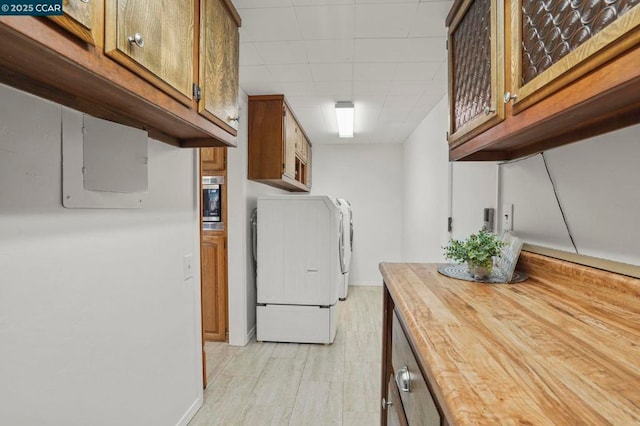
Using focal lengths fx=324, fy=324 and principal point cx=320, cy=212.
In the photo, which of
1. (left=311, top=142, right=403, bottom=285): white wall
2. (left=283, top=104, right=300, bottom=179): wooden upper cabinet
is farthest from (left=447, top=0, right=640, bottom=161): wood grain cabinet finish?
(left=311, top=142, right=403, bottom=285): white wall

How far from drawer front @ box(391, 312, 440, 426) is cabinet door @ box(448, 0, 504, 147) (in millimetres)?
822

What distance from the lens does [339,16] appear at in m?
1.76

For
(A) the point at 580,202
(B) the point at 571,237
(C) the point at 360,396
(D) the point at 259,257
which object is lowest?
(C) the point at 360,396

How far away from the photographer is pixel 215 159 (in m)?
3.01

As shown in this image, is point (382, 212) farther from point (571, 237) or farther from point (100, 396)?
point (100, 396)

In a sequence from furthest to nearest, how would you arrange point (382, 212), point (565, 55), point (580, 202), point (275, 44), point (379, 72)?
point (382, 212) → point (379, 72) → point (275, 44) → point (580, 202) → point (565, 55)

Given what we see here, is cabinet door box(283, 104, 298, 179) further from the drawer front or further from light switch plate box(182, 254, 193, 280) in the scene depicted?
the drawer front

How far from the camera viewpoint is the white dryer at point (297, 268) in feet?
9.84

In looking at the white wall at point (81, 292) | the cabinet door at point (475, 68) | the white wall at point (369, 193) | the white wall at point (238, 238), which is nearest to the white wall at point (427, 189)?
the white wall at point (369, 193)

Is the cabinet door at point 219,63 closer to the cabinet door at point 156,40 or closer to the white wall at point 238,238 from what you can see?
the cabinet door at point 156,40

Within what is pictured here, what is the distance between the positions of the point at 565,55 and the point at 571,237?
26.8 inches

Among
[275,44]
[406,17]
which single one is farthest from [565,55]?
[275,44]

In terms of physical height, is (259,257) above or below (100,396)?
above

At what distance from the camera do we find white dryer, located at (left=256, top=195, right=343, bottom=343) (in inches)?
118
